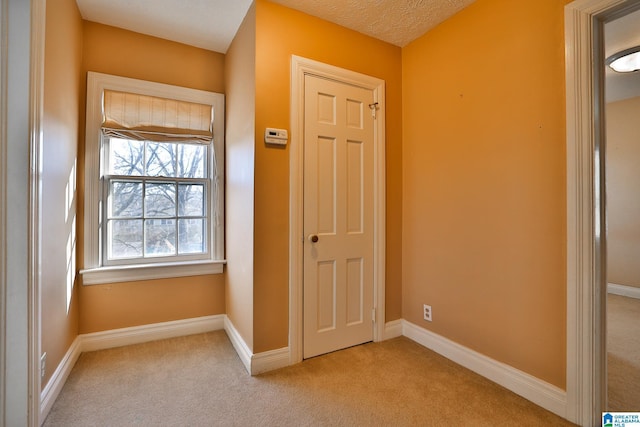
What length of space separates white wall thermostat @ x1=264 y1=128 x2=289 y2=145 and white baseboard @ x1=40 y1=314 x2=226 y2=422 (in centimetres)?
177

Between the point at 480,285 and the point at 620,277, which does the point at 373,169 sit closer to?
the point at 480,285

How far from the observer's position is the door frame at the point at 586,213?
1.52 metres

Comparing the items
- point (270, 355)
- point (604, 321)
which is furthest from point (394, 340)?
point (604, 321)

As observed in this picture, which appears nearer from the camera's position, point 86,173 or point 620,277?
point 86,173

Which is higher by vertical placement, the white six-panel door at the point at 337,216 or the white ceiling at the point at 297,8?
the white ceiling at the point at 297,8

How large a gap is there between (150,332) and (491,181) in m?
2.98

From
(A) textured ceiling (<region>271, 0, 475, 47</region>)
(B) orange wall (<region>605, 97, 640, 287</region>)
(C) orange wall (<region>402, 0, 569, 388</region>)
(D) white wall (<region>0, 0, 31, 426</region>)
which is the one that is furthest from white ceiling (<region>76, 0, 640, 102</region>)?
(B) orange wall (<region>605, 97, 640, 287</region>)

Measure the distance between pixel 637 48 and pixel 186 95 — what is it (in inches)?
156

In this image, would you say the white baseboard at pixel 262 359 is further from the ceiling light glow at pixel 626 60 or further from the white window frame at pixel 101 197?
the ceiling light glow at pixel 626 60

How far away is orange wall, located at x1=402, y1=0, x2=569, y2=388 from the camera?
170 centimetres

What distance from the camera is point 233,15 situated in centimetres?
228

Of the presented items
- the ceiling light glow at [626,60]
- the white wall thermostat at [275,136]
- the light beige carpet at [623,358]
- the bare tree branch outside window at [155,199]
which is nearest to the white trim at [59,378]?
the bare tree branch outside window at [155,199]

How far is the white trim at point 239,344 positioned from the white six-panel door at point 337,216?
1.40 ft

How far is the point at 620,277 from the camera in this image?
3.86 meters
